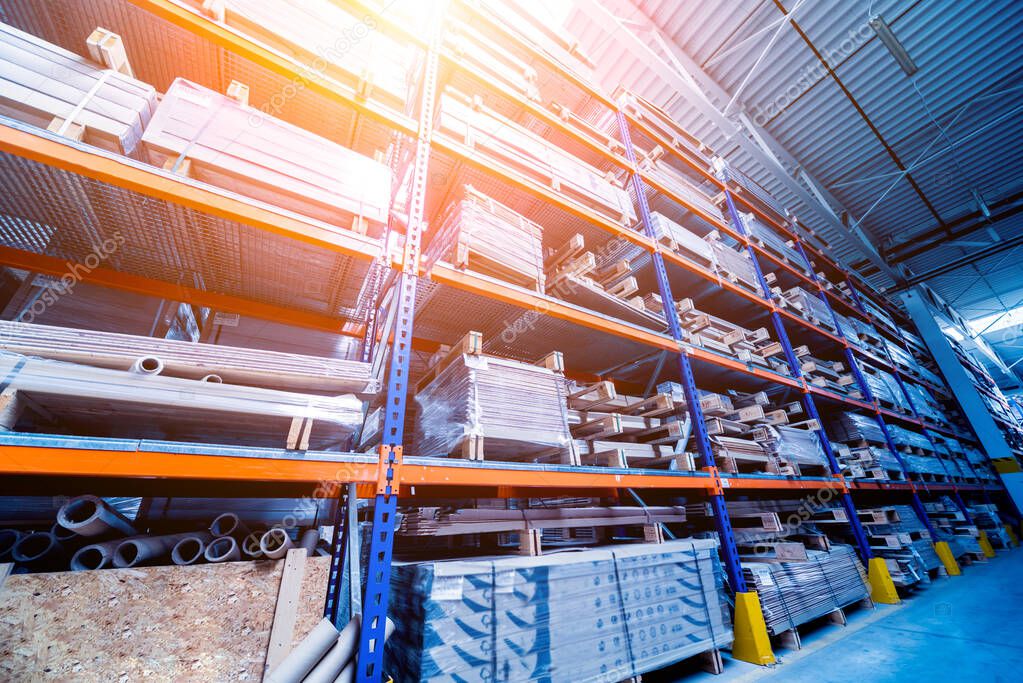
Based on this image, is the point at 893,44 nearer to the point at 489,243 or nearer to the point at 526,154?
the point at 526,154

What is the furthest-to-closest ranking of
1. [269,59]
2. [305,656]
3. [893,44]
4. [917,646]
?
[893,44] → [917,646] → [269,59] → [305,656]

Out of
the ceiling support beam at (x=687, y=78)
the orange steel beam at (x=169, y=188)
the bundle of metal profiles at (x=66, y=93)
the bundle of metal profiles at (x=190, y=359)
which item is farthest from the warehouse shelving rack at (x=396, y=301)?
the ceiling support beam at (x=687, y=78)

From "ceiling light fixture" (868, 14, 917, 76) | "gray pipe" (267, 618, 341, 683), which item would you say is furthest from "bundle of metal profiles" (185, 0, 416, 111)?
"ceiling light fixture" (868, 14, 917, 76)

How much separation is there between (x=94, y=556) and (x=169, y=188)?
1695 mm

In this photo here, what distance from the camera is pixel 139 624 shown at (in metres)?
1.51

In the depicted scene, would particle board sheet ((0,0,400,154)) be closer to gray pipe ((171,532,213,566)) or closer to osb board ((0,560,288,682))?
gray pipe ((171,532,213,566))

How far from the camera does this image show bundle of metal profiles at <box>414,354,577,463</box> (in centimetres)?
230

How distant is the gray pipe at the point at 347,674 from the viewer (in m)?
1.50

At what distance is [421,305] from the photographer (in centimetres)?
314

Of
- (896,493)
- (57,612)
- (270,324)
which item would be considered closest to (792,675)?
(57,612)

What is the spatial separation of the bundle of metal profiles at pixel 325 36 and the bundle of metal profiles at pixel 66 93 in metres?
0.80

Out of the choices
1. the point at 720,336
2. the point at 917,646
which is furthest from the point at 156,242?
the point at 917,646

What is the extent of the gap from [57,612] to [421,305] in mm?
2377

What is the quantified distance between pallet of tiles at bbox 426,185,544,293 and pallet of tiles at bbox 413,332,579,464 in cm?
65
